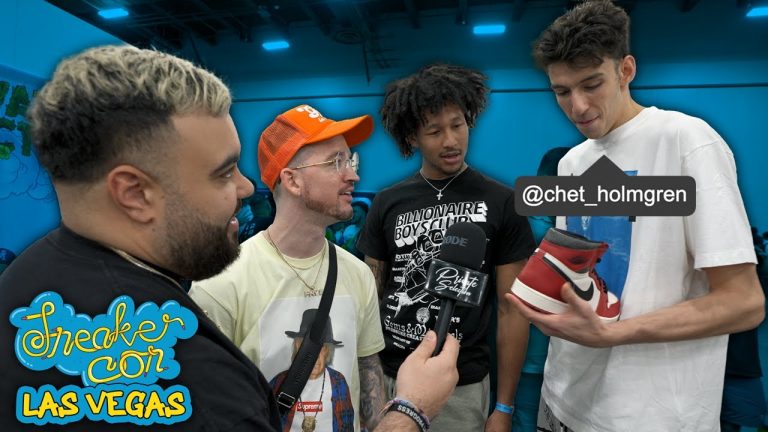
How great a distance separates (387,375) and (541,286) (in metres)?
1.04

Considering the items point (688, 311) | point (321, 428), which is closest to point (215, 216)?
point (321, 428)

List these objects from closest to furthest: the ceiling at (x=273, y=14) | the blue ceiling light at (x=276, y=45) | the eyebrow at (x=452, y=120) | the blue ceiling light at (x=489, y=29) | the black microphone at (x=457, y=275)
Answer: the black microphone at (x=457, y=275), the eyebrow at (x=452, y=120), the blue ceiling light at (x=489, y=29), the ceiling at (x=273, y=14), the blue ceiling light at (x=276, y=45)

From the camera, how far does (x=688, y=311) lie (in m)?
1.26

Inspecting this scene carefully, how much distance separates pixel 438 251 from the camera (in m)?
1.99

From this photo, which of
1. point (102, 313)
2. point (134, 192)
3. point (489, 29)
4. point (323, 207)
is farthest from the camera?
point (489, 29)

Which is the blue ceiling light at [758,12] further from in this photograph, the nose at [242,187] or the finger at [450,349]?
the nose at [242,187]

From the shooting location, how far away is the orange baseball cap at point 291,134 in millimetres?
1732

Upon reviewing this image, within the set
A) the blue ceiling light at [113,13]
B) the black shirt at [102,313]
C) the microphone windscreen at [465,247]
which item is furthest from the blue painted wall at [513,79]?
the black shirt at [102,313]

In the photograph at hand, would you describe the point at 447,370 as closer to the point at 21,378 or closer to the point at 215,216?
the point at 215,216

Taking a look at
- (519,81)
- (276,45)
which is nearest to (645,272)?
(519,81)

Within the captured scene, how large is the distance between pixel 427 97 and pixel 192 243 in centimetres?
155

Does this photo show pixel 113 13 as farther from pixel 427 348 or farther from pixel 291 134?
pixel 427 348

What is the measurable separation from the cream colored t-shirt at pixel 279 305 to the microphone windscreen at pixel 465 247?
43 cm

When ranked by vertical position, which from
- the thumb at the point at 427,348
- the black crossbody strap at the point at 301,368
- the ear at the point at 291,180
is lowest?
the black crossbody strap at the point at 301,368
